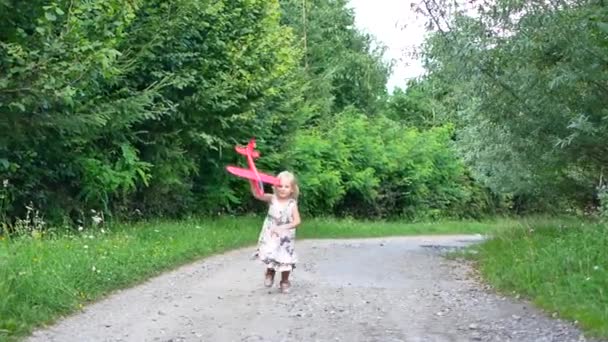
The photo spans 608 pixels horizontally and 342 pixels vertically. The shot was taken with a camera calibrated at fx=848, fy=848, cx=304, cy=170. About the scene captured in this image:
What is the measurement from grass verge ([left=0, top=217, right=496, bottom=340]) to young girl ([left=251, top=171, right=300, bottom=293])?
190 centimetres

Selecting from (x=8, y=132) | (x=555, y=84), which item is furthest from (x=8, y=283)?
(x=555, y=84)

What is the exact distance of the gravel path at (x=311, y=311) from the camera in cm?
841

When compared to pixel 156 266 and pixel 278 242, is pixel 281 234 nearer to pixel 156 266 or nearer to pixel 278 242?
pixel 278 242

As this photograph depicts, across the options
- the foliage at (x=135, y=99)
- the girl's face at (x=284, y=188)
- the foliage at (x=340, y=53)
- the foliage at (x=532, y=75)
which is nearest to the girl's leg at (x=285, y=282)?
the girl's face at (x=284, y=188)

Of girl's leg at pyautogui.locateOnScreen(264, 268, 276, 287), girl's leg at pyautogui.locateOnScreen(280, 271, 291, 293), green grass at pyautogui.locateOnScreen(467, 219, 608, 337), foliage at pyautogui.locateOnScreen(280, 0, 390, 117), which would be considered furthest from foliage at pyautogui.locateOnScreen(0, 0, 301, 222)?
foliage at pyautogui.locateOnScreen(280, 0, 390, 117)

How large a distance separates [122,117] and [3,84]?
16.5 feet

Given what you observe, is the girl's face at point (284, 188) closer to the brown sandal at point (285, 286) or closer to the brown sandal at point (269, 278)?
the brown sandal at point (269, 278)

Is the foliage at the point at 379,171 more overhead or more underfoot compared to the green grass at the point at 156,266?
more overhead

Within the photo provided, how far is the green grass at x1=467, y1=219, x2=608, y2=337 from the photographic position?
9.16 m

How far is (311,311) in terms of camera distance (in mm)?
9789

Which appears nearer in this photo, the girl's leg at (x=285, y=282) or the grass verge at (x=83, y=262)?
the grass verge at (x=83, y=262)

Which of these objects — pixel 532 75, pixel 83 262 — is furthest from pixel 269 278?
pixel 532 75

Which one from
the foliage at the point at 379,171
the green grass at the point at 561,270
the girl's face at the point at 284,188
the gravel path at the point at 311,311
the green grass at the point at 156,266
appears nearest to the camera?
the gravel path at the point at 311,311

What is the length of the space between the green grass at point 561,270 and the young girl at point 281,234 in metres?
2.97
